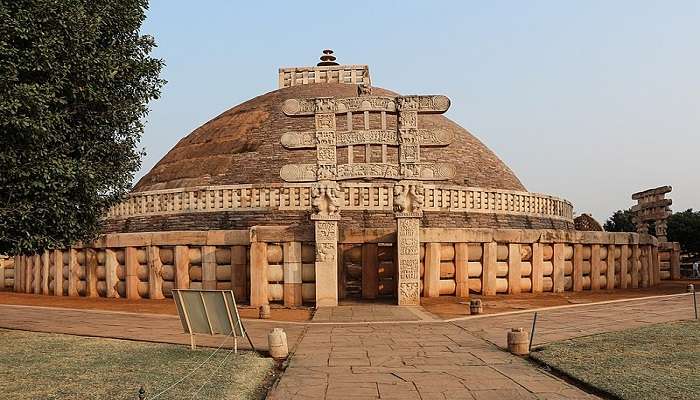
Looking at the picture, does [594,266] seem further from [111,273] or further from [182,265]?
[111,273]

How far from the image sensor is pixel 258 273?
1346cm

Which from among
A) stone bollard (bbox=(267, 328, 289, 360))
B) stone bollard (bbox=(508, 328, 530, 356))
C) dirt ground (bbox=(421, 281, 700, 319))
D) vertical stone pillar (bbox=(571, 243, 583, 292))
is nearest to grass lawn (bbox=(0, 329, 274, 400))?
stone bollard (bbox=(267, 328, 289, 360))

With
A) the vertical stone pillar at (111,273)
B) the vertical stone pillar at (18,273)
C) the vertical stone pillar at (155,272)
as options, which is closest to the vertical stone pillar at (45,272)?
the vertical stone pillar at (18,273)

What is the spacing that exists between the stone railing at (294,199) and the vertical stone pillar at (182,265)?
3891 millimetres

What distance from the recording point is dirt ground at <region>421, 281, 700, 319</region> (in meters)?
12.3

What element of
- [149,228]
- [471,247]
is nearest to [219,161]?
[149,228]

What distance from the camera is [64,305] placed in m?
14.5

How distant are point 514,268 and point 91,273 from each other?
35.6 feet

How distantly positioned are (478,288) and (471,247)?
1.02 metres

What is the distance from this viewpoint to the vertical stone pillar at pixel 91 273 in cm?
1658

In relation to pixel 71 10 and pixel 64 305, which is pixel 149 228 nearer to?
pixel 64 305

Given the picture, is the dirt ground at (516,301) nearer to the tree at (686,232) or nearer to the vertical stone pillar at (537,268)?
the vertical stone pillar at (537,268)

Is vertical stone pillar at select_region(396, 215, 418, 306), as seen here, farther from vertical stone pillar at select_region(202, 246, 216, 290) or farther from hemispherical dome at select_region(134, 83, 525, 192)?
hemispherical dome at select_region(134, 83, 525, 192)

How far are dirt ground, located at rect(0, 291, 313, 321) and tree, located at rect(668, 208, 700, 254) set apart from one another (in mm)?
33210
